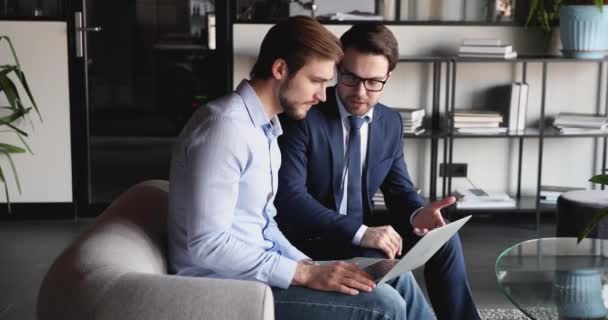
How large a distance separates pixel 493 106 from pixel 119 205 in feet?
10.8

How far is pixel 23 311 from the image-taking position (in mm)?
3490

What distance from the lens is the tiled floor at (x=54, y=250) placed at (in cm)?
367

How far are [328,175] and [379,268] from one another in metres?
0.68

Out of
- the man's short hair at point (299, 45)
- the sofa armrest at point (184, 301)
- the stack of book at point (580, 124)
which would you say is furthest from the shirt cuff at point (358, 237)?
the stack of book at point (580, 124)

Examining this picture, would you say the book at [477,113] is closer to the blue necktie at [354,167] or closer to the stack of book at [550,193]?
the stack of book at [550,193]

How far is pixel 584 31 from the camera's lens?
15.2 ft

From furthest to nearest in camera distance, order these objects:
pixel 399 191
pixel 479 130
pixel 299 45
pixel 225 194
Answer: pixel 479 130
pixel 399 191
pixel 299 45
pixel 225 194

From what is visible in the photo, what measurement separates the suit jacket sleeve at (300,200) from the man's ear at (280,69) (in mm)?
576

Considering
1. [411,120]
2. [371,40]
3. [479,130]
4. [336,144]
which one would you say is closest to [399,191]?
[336,144]

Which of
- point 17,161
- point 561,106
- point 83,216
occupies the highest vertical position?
point 561,106

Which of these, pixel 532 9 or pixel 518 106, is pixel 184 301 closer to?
pixel 532 9

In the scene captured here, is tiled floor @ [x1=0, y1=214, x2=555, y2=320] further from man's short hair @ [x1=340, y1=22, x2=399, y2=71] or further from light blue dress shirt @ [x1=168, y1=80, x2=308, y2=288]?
light blue dress shirt @ [x1=168, y1=80, x2=308, y2=288]

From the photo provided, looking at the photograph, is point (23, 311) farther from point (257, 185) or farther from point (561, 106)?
point (561, 106)

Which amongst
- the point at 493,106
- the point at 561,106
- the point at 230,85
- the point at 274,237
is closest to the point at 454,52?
the point at 493,106
